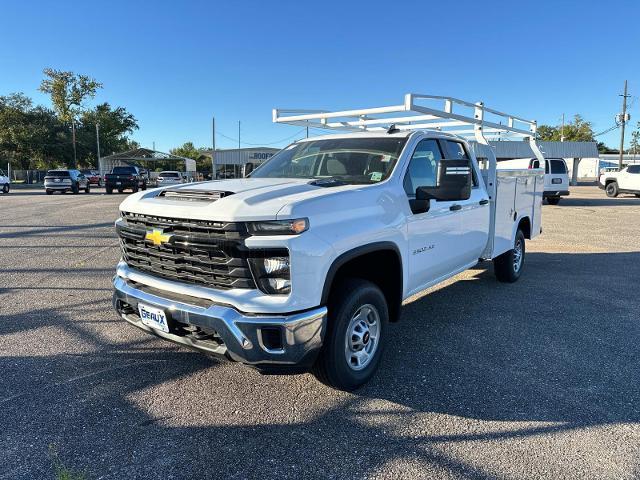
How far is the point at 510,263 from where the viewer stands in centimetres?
662

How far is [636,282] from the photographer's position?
6887mm

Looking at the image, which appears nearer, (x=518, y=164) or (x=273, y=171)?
(x=273, y=171)

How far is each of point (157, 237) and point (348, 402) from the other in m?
1.77

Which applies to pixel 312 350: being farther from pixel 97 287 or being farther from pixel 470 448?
pixel 97 287

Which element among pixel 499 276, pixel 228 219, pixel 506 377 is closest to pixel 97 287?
pixel 228 219

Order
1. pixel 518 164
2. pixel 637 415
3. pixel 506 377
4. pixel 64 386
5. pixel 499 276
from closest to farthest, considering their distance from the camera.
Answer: pixel 637 415, pixel 64 386, pixel 506 377, pixel 499 276, pixel 518 164

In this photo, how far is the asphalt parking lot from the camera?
2.68 m

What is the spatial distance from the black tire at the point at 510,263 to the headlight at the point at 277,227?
449cm

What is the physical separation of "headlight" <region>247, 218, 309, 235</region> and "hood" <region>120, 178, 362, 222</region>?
0.04 metres

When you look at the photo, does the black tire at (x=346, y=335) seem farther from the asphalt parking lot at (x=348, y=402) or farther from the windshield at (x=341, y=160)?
the windshield at (x=341, y=160)

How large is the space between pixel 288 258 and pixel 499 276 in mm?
4794

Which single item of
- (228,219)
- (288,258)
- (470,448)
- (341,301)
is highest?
(228,219)

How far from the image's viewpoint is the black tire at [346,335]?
3.19 meters

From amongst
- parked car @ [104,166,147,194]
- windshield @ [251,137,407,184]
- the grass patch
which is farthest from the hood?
parked car @ [104,166,147,194]
